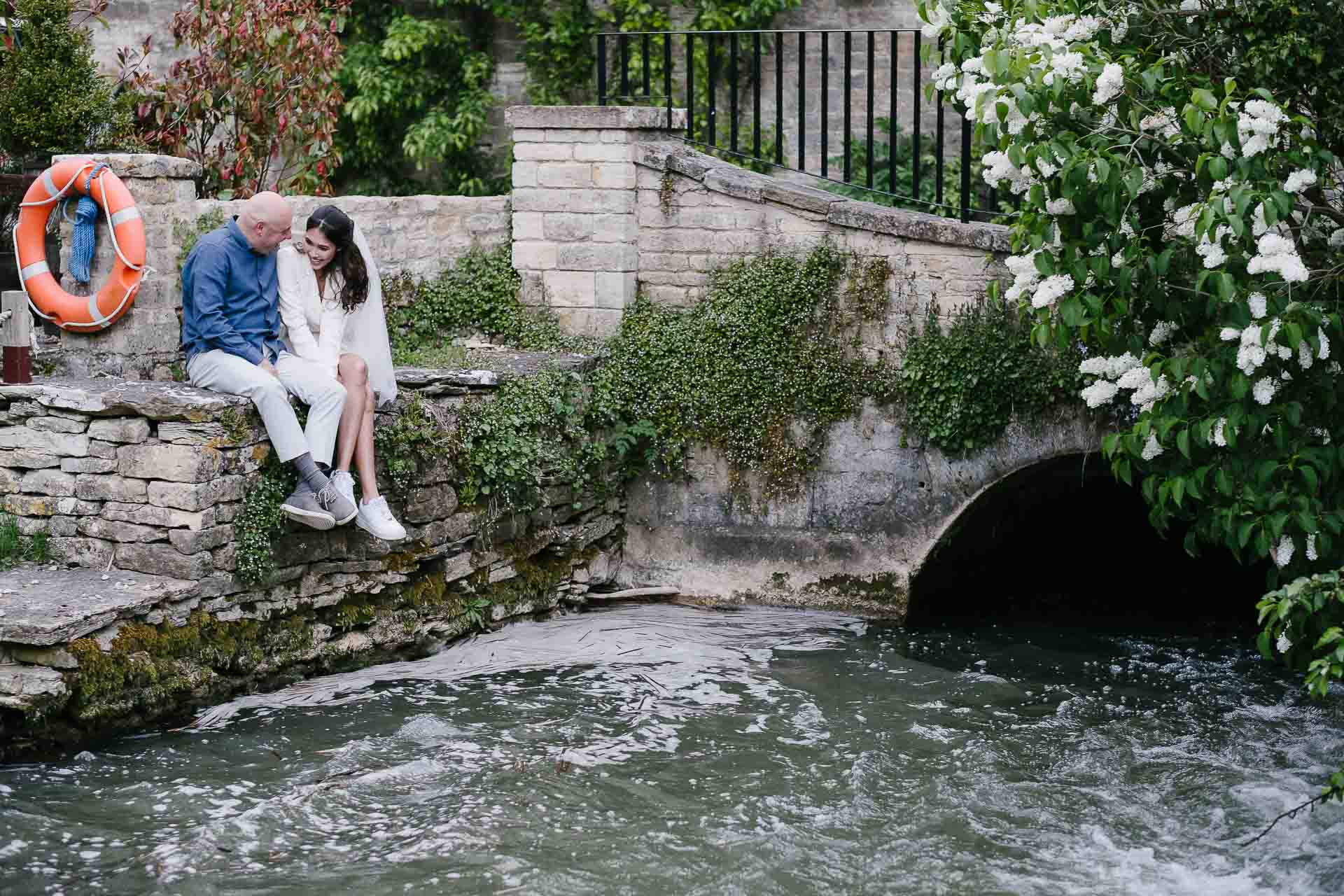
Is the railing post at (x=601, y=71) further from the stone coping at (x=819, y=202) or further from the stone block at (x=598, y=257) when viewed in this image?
the stone block at (x=598, y=257)

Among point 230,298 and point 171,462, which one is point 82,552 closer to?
point 171,462

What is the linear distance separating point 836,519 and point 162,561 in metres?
4.18

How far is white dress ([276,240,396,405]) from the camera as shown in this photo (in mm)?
7895

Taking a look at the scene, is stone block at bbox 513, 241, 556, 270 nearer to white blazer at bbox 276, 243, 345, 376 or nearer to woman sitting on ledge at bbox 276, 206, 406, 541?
woman sitting on ledge at bbox 276, 206, 406, 541

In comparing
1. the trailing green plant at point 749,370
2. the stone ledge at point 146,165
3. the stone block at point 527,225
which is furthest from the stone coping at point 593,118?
the stone ledge at point 146,165

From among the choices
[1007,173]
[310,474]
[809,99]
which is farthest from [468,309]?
[809,99]

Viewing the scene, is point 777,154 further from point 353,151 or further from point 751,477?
point 353,151

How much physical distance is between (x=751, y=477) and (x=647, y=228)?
1.74 metres

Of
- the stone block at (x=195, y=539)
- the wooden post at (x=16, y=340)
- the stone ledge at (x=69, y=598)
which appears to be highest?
the wooden post at (x=16, y=340)

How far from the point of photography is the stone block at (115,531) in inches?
287

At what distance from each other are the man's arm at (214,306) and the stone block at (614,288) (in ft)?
8.56

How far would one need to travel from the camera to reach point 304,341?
25.9ft

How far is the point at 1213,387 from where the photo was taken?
6004mm

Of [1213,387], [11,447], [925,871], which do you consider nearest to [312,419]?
[11,447]
